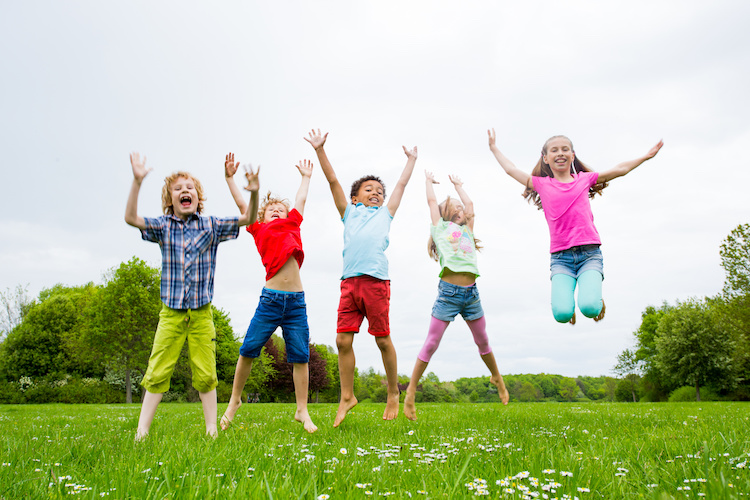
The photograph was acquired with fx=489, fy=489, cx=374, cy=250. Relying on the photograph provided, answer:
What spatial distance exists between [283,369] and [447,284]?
44184 millimetres

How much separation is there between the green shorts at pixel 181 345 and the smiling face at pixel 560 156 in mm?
4449

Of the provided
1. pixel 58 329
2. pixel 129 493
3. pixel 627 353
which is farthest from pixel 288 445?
pixel 627 353

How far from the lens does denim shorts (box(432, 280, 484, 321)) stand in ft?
22.3

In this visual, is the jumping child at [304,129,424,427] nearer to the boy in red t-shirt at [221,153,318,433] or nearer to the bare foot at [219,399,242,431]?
the boy in red t-shirt at [221,153,318,433]

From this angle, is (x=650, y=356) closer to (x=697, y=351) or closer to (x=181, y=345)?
(x=697, y=351)

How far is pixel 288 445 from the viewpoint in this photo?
3.15 metres

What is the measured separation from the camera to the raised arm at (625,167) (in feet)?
18.3

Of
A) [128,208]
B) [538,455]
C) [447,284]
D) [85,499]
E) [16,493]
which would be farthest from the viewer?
[447,284]

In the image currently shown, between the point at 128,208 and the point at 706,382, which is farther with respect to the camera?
the point at 706,382

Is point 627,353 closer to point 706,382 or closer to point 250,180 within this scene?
point 706,382

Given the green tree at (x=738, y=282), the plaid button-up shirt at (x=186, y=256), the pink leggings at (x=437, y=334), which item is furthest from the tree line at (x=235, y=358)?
the plaid button-up shirt at (x=186, y=256)

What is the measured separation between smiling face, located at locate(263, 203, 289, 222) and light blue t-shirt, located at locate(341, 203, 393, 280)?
778 mm

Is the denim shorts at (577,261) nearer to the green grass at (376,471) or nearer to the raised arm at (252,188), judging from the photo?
the green grass at (376,471)

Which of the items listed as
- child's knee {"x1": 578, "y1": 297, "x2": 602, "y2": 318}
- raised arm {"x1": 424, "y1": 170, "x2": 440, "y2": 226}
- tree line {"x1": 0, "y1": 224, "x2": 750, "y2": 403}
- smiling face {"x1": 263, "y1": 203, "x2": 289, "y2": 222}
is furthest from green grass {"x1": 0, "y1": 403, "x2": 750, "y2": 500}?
tree line {"x1": 0, "y1": 224, "x2": 750, "y2": 403}
